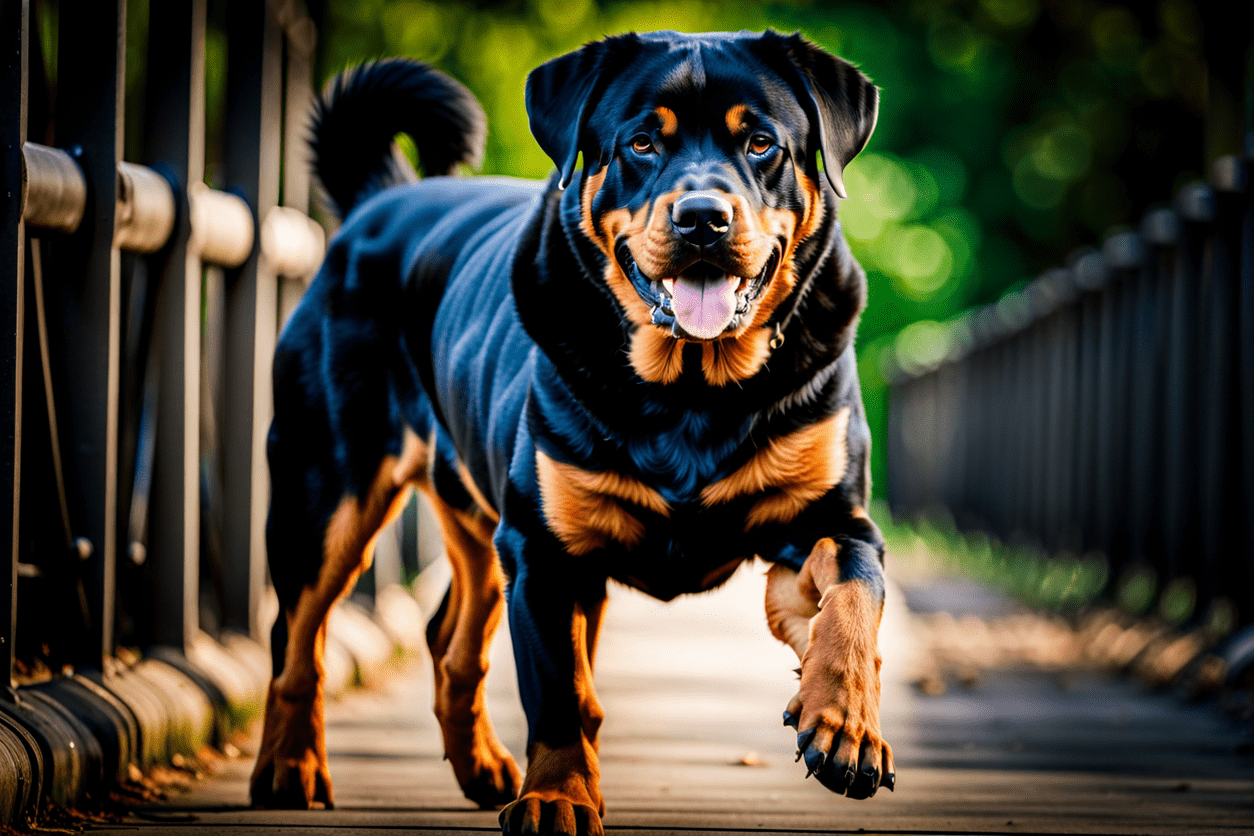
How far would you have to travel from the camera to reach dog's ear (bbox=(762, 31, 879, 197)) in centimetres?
326

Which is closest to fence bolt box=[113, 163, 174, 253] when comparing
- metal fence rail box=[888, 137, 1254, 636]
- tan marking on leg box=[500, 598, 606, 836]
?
tan marking on leg box=[500, 598, 606, 836]

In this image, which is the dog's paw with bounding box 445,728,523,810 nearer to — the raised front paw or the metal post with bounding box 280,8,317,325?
the raised front paw

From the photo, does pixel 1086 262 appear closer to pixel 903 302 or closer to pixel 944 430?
pixel 944 430

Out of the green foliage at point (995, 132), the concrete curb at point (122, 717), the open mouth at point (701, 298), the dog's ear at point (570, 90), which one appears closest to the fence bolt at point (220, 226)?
the concrete curb at point (122, 717)

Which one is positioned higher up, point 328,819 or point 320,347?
Result: point 320,347

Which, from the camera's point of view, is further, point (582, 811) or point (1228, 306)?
point (1228, 306)

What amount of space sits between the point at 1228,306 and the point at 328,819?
13.4 feet

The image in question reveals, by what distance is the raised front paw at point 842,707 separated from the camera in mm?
2676

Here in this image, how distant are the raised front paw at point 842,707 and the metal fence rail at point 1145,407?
2.95 metres

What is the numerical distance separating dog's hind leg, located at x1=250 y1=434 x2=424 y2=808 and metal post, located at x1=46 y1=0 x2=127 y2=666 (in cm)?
45

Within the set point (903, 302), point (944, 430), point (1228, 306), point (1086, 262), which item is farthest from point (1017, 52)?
point (1228, 306)

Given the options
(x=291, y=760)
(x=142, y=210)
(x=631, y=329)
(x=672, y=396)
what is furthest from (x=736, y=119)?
(x=291, y=760)

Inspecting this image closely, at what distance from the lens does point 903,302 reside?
908 inches

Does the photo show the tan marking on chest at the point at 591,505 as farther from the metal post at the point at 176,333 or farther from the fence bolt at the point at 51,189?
the metal post at the point at 176,333
